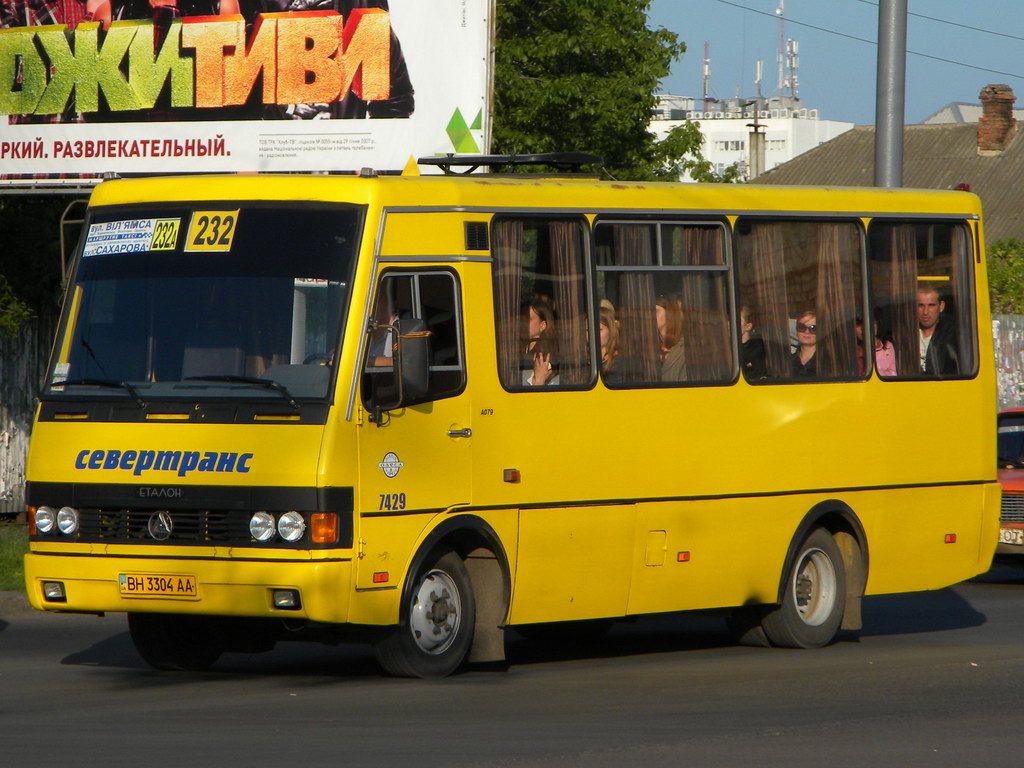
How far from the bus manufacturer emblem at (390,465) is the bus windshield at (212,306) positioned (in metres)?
→ 0.49

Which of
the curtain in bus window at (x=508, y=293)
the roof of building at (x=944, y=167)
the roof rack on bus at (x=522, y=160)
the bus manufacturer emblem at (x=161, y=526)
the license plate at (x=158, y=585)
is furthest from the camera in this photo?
the roof of building at (x=944, y=167)

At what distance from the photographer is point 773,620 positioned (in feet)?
41.0

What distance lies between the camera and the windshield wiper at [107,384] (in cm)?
1009

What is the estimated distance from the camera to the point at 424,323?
1017 cm

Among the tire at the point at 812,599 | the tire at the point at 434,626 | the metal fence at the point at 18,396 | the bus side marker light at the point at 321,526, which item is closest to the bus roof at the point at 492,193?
the bus side marker light at the point at 321,526

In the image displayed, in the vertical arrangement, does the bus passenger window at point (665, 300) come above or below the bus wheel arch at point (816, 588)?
above

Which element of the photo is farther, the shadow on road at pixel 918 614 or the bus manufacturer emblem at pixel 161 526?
the shadow on road at pixel 918 614

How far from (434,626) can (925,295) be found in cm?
478

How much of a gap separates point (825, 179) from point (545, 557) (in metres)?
59.4

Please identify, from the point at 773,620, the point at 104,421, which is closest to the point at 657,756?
the point at 104,421

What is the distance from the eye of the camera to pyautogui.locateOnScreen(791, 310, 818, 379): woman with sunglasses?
40.6 feet

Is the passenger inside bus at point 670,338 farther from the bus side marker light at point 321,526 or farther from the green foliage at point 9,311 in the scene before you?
the green foliage at point 9,311

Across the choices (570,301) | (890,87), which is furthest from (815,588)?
(890,87)

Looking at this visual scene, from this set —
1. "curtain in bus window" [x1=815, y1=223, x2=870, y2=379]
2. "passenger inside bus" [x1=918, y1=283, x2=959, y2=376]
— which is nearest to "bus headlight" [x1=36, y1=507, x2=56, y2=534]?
"curtain in bus window" [x1=815, y1=223, x2=870, y2=379]
